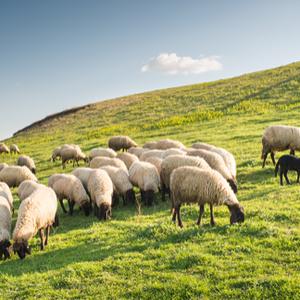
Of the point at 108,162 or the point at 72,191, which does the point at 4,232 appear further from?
the point at 108,162

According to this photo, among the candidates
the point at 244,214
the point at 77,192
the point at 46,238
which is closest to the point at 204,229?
the point at 244,214

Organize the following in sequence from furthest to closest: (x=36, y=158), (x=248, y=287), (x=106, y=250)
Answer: (x=36, y=158) → (x=106, y=250) → (x=248, y=287)

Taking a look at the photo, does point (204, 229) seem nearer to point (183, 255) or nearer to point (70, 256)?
point (183, 255)

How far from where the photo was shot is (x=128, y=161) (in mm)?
21547

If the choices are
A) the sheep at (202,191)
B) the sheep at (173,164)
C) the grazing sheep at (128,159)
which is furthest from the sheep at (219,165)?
the grazing sheep at (128,159)

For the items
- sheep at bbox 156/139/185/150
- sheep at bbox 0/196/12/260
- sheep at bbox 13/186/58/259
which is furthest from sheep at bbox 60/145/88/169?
sheep at bbox 0/196/12/260

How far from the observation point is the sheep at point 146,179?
16.7 meters

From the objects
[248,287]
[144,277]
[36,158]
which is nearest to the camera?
[248,287]

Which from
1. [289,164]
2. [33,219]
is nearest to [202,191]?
[33,219]

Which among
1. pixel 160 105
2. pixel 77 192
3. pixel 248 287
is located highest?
pixel 160 105

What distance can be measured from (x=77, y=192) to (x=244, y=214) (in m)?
7.25

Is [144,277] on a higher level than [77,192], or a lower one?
lower

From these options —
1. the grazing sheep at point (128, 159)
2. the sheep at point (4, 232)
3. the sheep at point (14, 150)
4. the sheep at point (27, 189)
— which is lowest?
the sheep at point (4, 232)

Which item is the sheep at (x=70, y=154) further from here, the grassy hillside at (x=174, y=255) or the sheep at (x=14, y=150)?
the sheep at (x=14, y=150)
